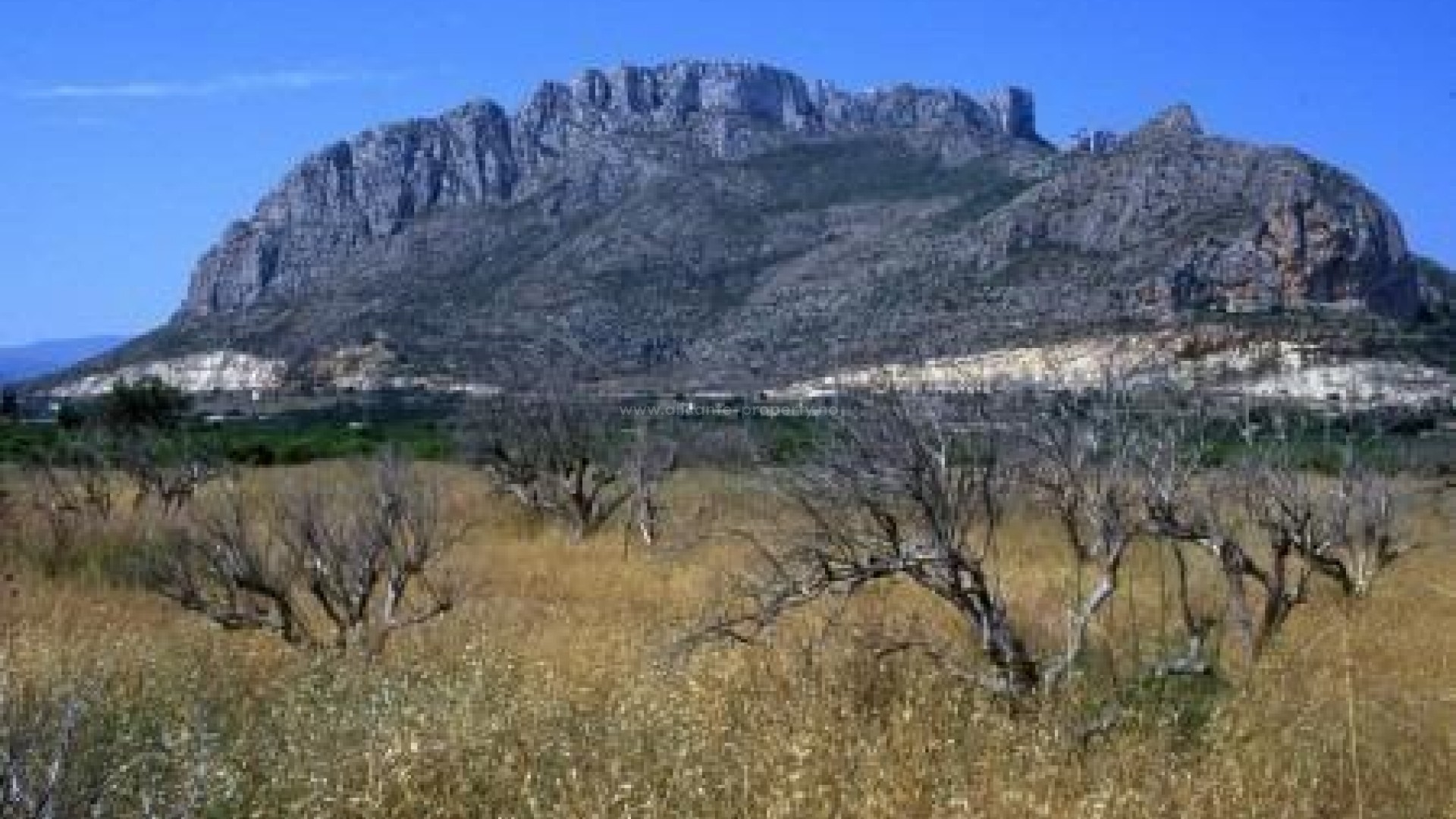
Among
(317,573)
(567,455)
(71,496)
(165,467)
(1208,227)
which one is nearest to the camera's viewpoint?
(317,573)

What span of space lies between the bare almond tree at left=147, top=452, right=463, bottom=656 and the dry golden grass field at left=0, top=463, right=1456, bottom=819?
0.31m

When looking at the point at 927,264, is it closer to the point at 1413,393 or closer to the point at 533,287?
the point at 533,287

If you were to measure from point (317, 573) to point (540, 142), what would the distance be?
126 metres

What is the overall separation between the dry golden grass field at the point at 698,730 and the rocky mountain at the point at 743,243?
87.0 inches

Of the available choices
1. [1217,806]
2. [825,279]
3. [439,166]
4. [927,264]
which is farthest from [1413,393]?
[439,166]

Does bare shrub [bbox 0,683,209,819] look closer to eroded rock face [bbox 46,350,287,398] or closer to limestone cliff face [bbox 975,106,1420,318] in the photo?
limestone cliff face [bbox 975,106,1420,318]

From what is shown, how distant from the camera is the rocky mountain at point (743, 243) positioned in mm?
40969

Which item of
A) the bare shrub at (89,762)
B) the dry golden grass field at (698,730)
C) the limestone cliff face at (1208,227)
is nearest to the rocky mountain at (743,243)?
the limestone cliff face at (1208,227)

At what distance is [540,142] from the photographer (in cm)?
13512

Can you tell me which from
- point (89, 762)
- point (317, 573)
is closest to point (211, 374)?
→ point (317, 573)

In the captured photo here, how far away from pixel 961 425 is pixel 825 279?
60.7m

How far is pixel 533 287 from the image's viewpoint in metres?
84.3

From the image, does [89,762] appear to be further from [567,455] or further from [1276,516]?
[567,455]

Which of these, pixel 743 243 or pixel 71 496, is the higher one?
pixel 743 243
